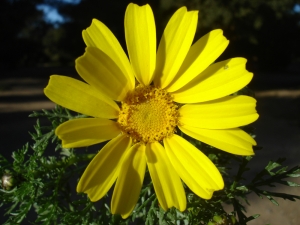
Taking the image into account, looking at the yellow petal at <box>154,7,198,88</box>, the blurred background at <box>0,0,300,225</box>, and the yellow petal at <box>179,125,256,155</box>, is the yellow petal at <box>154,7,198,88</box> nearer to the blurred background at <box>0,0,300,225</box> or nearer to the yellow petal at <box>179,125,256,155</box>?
the yellow petal at <box>179,125,256,155</box>

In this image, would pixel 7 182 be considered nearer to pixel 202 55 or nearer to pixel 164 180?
pixel 164 180

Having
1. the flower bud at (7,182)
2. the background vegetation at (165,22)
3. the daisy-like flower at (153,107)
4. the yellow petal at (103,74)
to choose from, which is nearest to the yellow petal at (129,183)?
the daisy-like flower at (153,107)

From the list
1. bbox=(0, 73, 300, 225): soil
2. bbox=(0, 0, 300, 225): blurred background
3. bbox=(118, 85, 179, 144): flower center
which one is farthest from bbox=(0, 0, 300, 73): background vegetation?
bbox=(118, 85, 179, 144): flower center

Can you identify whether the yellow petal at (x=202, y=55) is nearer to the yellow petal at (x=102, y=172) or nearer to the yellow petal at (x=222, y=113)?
the yellow petal at (x=222, y=113)

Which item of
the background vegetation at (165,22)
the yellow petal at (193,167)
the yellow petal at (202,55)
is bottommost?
the background vegetation at (165,22)

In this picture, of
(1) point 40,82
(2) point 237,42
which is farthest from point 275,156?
(1) point 40,82

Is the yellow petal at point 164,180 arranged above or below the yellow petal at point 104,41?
below
